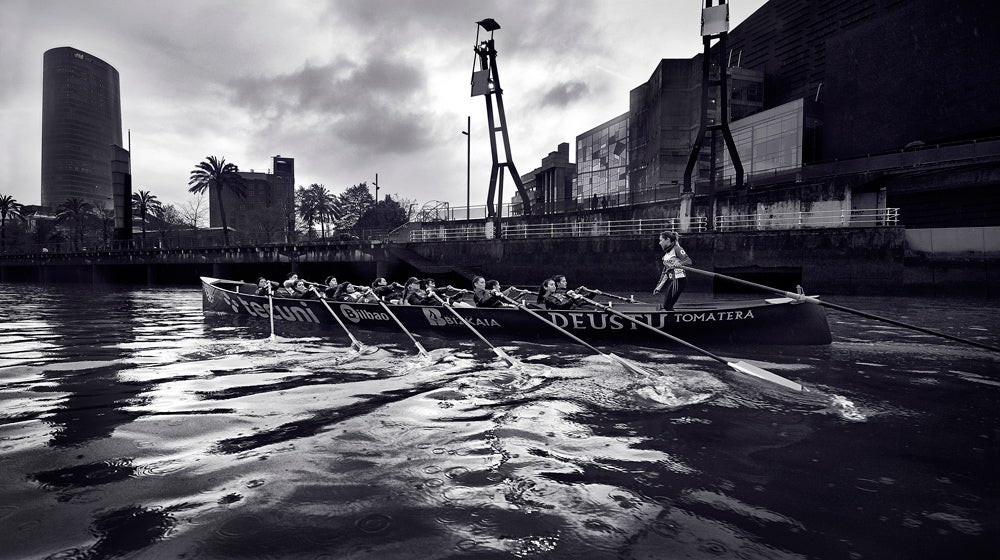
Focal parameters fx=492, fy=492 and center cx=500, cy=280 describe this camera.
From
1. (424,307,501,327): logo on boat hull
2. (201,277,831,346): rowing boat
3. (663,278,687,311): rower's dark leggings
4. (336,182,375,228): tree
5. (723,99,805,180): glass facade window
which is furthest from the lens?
(336,182,375,228): tree

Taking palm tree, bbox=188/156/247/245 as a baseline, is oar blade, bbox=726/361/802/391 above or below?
below

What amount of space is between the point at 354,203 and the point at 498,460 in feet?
256

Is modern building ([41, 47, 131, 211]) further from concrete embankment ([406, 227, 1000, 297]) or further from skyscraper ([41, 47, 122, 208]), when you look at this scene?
concrete embankment ([406, 227, 1000, 297])

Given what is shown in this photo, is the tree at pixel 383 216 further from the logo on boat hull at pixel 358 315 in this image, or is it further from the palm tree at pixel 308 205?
the logo on boat hull at pixel 358 315

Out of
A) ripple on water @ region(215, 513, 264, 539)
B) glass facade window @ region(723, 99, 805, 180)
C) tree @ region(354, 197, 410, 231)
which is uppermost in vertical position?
glass facade window @ region(723, 99, 805, 180)

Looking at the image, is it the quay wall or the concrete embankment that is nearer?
the concrete embankment

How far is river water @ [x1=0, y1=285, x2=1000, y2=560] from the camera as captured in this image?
332cm

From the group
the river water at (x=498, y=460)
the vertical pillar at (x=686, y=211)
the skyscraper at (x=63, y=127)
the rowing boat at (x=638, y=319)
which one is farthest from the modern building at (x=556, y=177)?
the skyscraper at (x=63, y=127)

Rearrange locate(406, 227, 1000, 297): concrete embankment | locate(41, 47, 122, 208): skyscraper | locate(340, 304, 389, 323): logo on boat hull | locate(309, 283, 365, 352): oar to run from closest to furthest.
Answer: locate(309, 283, 365, 352): oar, locate(340, 304, 389, 323): logo on boat hull, locate(406, 227, 1000, 297): concrete embankment, locate(41, 47, 122, 208): skyscraper

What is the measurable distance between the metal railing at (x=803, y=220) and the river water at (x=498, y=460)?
57.8 feet

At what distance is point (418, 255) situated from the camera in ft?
106

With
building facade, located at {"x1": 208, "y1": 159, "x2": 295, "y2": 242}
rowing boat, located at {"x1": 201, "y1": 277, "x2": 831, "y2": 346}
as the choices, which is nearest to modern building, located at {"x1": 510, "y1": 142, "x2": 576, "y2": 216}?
rowing boat, located at {"x1": 201, "y1": 277, "x2": 831, "y2": 346}

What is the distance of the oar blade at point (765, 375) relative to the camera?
7094 millimetres

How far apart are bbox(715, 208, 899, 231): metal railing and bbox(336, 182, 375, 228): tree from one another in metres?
57.8
